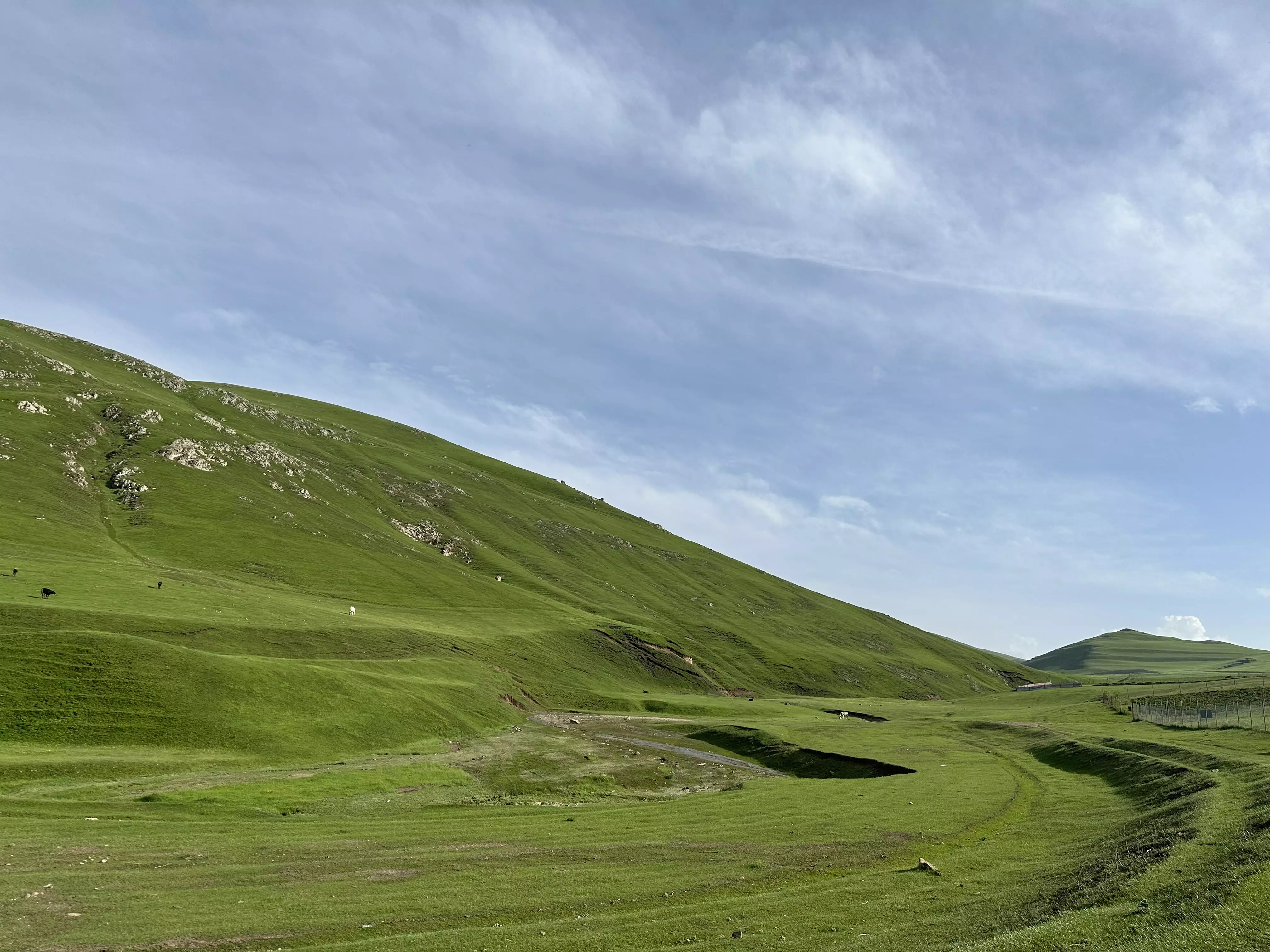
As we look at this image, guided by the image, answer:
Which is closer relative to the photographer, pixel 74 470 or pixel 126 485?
pixel 74 470

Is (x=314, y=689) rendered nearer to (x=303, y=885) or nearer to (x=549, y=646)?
(x=303, y=885)

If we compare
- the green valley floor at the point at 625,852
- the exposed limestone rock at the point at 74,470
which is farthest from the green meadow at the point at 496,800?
the exposed limestone rock at the point at 74,470

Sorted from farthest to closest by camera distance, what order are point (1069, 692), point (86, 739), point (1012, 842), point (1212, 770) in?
1. point (1069, 692)
2. point (86, 739)
3. point (1212, 770)
4. point (1012, 842)

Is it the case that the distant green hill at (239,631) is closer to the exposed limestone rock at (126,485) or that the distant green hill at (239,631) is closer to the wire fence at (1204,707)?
the exposed limestone rock at (126,485)

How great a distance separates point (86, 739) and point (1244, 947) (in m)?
77.2

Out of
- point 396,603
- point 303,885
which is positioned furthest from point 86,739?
point 396,603

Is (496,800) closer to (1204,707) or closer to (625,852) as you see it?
(625,852)

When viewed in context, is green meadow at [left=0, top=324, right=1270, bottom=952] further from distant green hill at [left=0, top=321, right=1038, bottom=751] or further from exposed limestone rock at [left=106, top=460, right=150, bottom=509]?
exposed limestone rock at [left=106, top=460, right=150, bottom=509]

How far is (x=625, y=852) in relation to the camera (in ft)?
130

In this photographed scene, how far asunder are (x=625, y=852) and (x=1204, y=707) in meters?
113

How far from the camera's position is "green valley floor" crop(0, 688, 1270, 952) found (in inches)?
999

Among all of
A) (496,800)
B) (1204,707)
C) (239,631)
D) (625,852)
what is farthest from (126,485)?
(1204,707)

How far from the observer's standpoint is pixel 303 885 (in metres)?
31.5

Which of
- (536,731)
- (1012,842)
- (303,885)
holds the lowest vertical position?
(536,731)
